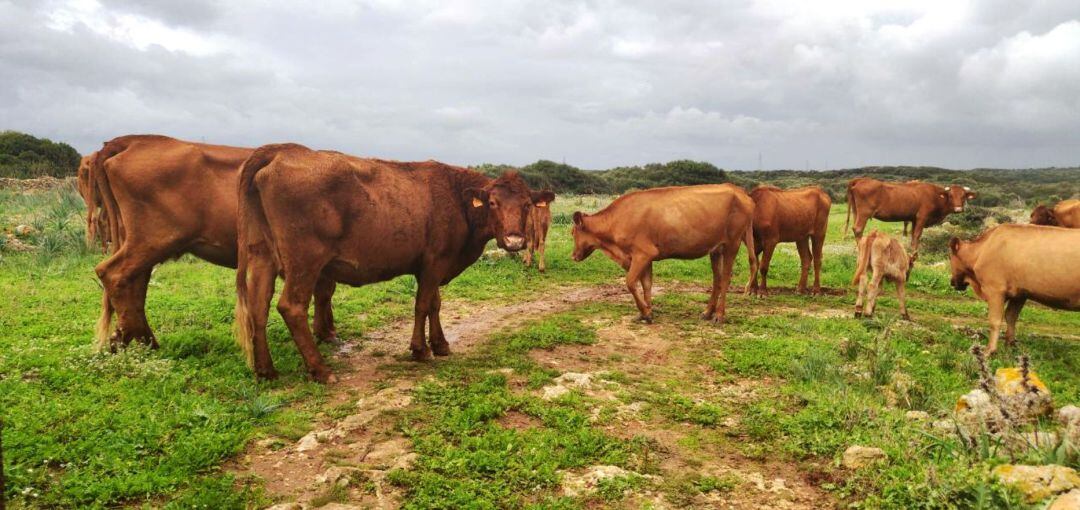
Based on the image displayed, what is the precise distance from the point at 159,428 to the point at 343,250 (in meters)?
2.47

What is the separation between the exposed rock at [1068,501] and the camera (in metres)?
3.45

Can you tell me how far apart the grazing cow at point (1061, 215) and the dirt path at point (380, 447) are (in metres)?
11.6

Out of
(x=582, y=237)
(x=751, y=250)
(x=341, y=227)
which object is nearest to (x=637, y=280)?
(x=582, y=237)

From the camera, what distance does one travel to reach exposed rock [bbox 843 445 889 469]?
467cm

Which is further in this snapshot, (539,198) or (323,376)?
(539,198)

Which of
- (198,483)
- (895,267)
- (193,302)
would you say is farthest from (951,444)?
(193,302)

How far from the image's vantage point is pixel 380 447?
16.6ft

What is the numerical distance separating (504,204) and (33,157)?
40.5m

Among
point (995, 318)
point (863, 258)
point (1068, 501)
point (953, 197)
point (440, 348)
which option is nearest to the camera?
point (1068, 501)

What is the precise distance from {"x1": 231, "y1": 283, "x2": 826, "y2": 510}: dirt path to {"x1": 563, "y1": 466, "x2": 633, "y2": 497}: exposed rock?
1.34 feet

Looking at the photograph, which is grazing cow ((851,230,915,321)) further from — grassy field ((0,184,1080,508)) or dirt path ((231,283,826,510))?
dirt path ((231,283,826,510))

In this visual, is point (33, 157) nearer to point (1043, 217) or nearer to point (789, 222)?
point (789, 222)

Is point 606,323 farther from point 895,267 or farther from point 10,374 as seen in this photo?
point 10,374

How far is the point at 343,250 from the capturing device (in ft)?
22.1
